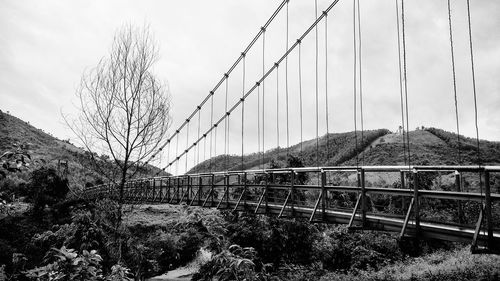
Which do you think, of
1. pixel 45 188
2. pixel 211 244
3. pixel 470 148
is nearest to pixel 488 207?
pixel 211 244

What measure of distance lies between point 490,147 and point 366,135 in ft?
63.5

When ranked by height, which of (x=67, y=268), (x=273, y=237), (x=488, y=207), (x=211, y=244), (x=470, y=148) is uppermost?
(x=470, y=148)

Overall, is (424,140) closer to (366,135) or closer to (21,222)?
(366,135)

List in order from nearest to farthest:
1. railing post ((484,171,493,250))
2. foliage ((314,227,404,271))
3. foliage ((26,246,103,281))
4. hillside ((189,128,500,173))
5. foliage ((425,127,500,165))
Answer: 1. foliage ((26,246,103,281))
2. railing post ((484,171,493,250))
3. foliage ((314,227,404,271))
4. foliage ((425,127,500,165))
5. hillside ((189,128,500,173))

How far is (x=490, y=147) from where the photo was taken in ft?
153

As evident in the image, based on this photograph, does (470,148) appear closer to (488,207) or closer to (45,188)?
(45,188)

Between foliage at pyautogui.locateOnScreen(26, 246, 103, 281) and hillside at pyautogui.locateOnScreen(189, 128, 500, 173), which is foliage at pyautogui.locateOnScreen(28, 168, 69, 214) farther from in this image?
foliage at pyautogui.locateOnScreen(26, 246, 103, 281)

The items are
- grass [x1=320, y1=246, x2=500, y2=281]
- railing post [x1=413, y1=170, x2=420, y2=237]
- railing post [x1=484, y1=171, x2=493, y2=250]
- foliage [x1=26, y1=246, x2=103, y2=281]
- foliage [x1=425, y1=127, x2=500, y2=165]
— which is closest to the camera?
foliage [x1=26, y1=246, x2=103, y2=281]

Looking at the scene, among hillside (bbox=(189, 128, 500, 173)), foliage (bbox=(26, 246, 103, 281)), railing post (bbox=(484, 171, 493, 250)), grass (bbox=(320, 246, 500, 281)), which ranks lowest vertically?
grass (bbox=(320, 246, 500, 281))

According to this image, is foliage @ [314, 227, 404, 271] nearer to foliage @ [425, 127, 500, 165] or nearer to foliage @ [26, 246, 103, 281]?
foliage @ [26, 246, 103, 281]

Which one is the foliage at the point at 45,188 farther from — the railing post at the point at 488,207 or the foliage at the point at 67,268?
the railing post at the point at 488,207

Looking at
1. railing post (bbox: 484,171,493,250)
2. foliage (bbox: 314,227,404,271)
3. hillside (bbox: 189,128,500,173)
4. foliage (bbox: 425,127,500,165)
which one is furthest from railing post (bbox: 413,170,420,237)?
foliage (bbox: 425,127,500,165)

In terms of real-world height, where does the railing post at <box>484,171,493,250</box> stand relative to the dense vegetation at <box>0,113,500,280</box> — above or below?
above

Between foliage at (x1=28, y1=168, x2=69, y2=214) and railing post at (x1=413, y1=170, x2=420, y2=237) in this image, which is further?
foliage at (x1=28, y1=168, x2=69, y2=214)
